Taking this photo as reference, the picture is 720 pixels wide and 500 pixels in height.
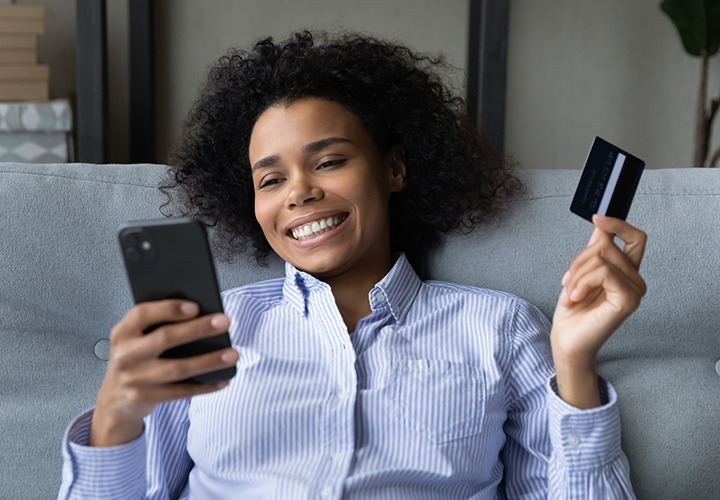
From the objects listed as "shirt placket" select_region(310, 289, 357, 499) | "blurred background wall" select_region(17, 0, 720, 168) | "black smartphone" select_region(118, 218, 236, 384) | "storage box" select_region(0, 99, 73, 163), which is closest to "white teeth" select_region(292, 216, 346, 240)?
"shirt placket" select_region(310, 289, 357, 499)

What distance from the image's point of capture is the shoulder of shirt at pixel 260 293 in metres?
1.13

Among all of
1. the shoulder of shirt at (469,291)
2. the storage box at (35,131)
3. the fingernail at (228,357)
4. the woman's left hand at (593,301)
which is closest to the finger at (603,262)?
the woman's left hand at (593,301)

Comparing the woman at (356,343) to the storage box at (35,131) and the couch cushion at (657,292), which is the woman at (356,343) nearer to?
the couch cushion at (657,292)

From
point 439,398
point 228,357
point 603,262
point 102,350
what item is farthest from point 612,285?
point 102,350

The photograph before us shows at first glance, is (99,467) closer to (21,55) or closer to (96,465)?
(96,465)

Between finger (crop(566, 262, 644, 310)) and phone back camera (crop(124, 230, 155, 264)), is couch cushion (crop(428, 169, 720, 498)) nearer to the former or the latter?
finger (crop(566, 262, 644, 310))

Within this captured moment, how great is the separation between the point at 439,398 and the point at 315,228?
1.01 ft

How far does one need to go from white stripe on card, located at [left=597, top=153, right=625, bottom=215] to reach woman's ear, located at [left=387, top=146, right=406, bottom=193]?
0.47 meters

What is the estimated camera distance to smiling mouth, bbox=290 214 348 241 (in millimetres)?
1104

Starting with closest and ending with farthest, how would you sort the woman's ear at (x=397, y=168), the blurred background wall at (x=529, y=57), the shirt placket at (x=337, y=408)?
the shirt placket at (x=337, y=408) < the woman's ear at (x=397, y=168) < the blurred background wall at (x=529, y=57)

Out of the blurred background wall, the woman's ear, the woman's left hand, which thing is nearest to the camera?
the woman's left hand

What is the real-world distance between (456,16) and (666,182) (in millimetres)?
1896

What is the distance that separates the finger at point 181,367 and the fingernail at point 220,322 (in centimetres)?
3

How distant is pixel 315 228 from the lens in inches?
43.4
